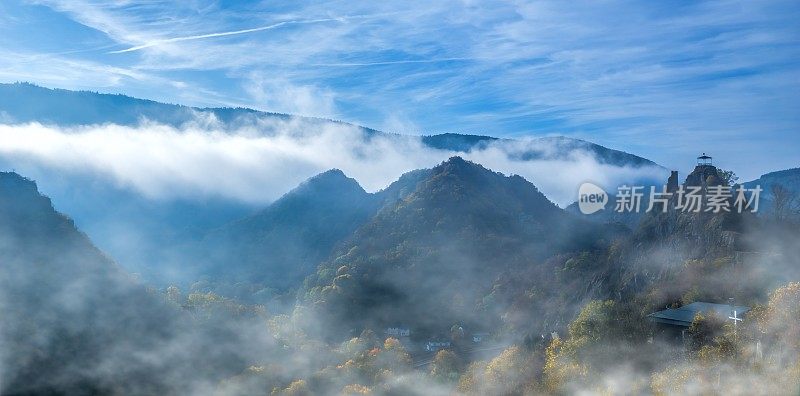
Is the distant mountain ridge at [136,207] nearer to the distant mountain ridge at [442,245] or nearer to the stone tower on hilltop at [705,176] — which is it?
the distant mountain ridge at [442,245]

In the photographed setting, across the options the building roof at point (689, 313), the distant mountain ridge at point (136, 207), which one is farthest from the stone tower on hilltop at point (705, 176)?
the distant mountain ridge at point (136, 207)

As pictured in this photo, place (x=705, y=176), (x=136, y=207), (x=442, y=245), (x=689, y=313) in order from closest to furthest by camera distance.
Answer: (x=689, y=313) < (x=705, y=176) < (x=442, y=245) < (x=136, y=207)

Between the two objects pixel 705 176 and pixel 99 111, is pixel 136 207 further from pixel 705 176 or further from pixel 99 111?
pixel 705 176

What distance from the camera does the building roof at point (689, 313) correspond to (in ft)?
91.0

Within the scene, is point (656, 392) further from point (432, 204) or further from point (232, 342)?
point (432, 204)

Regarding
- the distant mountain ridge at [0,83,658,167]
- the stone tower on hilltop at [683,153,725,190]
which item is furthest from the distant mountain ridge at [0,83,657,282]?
the stone tower on hilltop at [683,153,725,190]

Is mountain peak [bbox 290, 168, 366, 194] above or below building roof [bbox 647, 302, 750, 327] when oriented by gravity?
above

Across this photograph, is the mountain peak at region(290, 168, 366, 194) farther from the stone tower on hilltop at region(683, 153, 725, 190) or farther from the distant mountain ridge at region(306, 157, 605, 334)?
the stone tower on hilltop at region(683, 153, 725, 190)

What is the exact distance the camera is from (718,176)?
51.2m

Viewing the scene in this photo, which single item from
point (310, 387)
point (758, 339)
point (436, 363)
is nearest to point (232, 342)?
point (310, 387)

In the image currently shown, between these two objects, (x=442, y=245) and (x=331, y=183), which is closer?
(x=442, y=245)

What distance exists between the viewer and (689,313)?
2966 cm

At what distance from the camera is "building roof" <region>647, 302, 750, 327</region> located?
27.7 metres

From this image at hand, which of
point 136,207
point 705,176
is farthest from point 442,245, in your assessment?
point 136,207
